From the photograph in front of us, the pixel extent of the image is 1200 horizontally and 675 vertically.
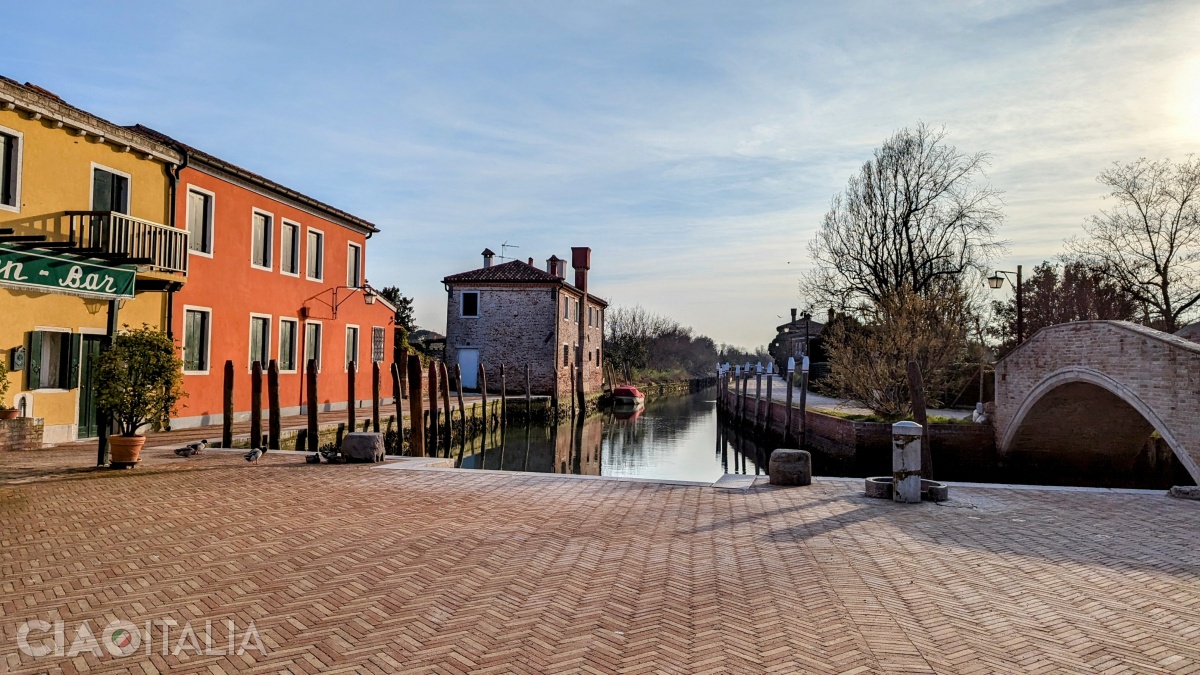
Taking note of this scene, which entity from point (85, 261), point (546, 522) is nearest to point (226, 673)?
point (546, 522)

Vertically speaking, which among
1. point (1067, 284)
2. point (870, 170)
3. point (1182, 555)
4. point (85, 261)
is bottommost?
point (1182, 555)

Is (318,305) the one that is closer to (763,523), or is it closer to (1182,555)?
(763,523)

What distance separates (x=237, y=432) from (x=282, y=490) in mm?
7746

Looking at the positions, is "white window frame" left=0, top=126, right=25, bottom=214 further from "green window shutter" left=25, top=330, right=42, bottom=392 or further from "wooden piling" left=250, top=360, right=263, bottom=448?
"wooden piling" left=250, top=360, right=263, bottom=448

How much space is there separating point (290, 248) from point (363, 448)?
34.3 feet

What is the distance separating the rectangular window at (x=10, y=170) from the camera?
1169cm

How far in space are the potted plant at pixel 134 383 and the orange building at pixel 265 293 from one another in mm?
3975

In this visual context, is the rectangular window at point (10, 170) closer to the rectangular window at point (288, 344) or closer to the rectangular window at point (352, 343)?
the rectangular window at point (288, 344)

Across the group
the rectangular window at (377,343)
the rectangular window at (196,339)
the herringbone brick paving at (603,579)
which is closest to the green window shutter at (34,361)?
the rectangular window at (196,339)

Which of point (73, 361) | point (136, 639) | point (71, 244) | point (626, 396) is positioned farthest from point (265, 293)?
point (626, 396)

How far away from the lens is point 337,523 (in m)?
7.06

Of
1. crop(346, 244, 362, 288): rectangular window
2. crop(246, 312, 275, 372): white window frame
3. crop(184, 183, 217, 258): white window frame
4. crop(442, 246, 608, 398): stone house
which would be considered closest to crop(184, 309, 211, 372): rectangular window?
crop(246, 312, 275, 372): white window frame

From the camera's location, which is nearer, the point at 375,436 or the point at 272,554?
the point at 272,554

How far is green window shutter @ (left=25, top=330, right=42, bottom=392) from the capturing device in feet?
40.4
